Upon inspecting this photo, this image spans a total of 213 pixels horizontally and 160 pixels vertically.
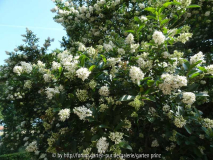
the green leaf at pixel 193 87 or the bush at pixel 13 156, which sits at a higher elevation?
the green leaf at pixel 193 87

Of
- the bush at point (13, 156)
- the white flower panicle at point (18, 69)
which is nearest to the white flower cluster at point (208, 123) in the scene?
the white flower panicle at point (18, 69)

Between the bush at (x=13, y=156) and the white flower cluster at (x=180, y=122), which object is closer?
the white flower cluster at (x=180, y=122)

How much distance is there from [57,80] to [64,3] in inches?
162

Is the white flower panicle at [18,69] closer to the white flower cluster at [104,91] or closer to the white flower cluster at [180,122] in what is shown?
the white flower cluster at [104,91]

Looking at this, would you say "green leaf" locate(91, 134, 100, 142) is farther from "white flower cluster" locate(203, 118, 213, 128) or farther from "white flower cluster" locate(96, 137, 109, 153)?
"white flower cluster" locate(203, 118, 213, 128)

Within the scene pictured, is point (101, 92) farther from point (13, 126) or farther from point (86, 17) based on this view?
point (13, 126)

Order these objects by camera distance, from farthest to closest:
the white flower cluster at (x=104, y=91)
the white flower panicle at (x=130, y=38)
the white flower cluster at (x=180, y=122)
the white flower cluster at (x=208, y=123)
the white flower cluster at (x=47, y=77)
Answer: the white flower panicle at (x=130, y=38)
the white flower cluster at (x=208, y=123)
the white flower cluster at (x=47, y=77)
the white flower cluster at (x=104, y=91)
the white flower cluster at (x=180, y=122)

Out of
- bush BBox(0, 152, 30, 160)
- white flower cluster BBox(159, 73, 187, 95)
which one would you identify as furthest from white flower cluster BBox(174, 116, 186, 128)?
bush BBox(0, 152, 30, 160)

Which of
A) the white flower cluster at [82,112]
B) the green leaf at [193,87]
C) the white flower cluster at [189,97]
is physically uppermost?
the green leaf at [193,87]

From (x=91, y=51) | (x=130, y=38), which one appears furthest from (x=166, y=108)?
(x=91, y=51)

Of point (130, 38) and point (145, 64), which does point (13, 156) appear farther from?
point (145, 64)

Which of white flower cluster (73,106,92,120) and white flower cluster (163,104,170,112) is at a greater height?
white flower cluster (163,104,170,112)

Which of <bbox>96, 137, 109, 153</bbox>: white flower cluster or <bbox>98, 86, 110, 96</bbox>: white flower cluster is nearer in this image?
<bbox>96, 137, 109, 153</bbox>: white flower cluster

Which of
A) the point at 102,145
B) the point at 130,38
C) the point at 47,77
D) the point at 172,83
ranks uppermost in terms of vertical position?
the point at 130,38
